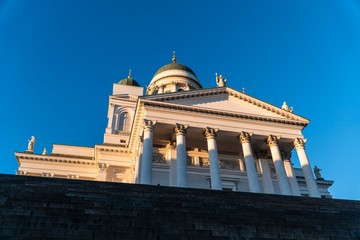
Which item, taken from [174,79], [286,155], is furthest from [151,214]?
[174,79]

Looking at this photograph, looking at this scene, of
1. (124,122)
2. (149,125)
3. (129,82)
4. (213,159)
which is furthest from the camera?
(129,82)

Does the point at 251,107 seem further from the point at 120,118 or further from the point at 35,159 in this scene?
the point at 35,159

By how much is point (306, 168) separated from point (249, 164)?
4.59 meters

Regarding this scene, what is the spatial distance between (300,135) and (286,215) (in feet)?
51.4

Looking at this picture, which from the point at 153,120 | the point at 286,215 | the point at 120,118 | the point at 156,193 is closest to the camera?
the point at 286,215

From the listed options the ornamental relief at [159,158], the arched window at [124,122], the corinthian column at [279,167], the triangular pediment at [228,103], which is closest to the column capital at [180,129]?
the triangular pediment at [228,103]

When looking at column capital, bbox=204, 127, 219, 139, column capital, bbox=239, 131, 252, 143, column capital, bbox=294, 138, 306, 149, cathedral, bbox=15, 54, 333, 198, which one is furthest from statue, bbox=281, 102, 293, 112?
column capital, bbox=204, 127, 219, 139

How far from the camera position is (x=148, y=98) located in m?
22.0

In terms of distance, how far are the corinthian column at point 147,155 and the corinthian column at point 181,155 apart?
1771mm

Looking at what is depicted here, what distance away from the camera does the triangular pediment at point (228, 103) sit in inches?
905

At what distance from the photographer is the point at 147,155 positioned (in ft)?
64.0

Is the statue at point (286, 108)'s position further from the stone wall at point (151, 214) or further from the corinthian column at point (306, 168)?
the stone wall at point (151, 214)

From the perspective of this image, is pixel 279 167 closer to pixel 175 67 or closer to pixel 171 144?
pixel 171 144

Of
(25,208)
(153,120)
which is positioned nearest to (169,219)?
(25,208)
